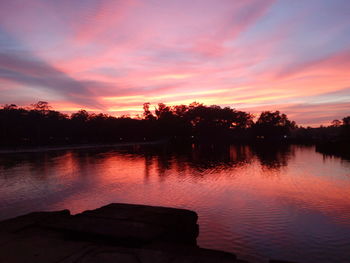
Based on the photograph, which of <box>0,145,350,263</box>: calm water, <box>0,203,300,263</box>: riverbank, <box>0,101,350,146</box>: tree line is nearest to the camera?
<box>0,203,300,263</box>: riverbank

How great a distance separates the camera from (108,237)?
6207mm

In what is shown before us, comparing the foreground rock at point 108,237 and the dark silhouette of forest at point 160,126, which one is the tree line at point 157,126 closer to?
the dark silhouette of forest at point 160,126

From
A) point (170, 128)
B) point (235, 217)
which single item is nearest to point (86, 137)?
point (170, 128)

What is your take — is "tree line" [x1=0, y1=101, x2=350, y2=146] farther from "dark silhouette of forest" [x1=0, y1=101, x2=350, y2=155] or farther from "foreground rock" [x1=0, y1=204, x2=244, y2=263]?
"foreground rock" [x1=0, y1=204, x2=244, y2=263]

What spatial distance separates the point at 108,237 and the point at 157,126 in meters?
110

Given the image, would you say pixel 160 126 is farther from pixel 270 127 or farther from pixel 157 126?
pixel 270 127

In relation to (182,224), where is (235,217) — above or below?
below

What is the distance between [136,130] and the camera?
10975 cm

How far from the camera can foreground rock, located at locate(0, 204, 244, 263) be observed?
5.00 m

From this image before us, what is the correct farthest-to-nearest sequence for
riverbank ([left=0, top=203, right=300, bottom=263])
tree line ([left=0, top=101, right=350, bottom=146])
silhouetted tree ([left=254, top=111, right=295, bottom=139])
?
silhouetted tree ([left=254, top=111, right=295, bottom=139]) < tree line ([left=0, top=101, right=350, bottom=146]) < riverbank ([left=0, top=203, right=300, bottom=263])

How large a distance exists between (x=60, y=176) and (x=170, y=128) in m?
94.3

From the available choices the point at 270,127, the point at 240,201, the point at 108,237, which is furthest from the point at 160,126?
the point at 108,237

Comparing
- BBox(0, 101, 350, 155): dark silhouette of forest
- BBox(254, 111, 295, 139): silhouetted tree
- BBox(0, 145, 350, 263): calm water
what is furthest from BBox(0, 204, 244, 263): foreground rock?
BBox(254, 111, 295, 139): silhouetted tree

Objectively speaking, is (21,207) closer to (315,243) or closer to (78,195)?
(78,195)
